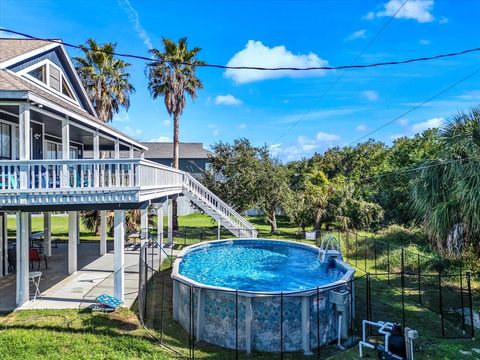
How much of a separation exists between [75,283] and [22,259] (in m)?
2.63

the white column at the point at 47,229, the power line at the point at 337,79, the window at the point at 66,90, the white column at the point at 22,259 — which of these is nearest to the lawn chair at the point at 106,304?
the white column at the point at 22,259

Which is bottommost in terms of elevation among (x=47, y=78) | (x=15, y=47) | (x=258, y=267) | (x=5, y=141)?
(x=258, y=267)

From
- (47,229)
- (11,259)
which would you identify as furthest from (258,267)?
(11,259)

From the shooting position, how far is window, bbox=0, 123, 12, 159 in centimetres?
1134

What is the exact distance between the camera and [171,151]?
4600cm

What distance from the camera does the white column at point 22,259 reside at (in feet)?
30.9

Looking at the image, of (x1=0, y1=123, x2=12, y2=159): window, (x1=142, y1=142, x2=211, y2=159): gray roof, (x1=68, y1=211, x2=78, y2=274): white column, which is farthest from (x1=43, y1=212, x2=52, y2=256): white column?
(x1=142, y1=142, x2=211, y2=159): gray roof

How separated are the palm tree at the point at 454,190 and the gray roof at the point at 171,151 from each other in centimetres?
3552

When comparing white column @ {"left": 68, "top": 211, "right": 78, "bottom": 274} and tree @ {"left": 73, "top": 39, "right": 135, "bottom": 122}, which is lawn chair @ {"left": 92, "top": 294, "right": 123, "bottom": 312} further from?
tree @ {"left": 73, "top": 39, "right": 135, "bottom": 122}

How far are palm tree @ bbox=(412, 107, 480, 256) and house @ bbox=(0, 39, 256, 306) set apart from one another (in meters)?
8.30

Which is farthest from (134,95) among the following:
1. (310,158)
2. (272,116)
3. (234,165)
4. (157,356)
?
(310,158)

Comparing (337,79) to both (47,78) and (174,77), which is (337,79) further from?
(47,78)

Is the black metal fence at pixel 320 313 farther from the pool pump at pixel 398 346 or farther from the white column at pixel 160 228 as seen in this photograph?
the white column at pixel 160 228

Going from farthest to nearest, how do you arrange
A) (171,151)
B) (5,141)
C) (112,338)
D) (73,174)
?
(171,151)
(5,141)
(73,174)
(112,338)
